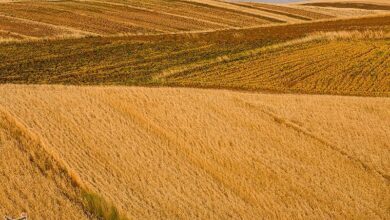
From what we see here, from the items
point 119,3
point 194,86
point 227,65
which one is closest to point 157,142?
point 194,86

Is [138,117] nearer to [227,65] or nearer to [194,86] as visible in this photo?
[194,86]

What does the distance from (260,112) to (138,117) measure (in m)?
4.52

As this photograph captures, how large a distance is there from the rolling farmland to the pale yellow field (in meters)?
0.04

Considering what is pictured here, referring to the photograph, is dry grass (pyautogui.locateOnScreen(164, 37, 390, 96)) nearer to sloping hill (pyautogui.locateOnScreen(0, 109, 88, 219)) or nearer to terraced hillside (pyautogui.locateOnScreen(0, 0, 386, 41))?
sloping hill (pyautogui.locateOnScreen(0, 109, 88, 219))

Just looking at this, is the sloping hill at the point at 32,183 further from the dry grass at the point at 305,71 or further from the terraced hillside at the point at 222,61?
the dry grass at the point at 305,71

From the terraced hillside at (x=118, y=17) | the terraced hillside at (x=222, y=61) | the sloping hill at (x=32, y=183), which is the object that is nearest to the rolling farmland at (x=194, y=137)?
the sloping hill at (x=32, y=183)

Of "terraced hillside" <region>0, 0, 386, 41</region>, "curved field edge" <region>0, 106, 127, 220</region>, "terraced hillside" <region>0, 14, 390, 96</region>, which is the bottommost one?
"terraced hillside" <region>0, 0, 386, 41</region>

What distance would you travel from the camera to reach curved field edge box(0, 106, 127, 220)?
12586 mm

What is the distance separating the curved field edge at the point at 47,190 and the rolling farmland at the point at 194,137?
0.11 ft

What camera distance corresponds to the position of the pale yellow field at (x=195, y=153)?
1420 cm

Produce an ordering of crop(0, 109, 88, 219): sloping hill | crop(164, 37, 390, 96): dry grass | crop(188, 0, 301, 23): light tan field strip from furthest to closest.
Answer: crop(188, 0, 301, 23): light tan field strip, crop(164, 37, 390, 96): dry grass, crop(0, 109, 88, 219): sloping hill

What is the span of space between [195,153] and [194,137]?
96 centimetres

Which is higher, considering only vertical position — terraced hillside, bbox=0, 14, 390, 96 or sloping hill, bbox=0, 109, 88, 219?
sloping hill, bbox=0, 109, 88, 219

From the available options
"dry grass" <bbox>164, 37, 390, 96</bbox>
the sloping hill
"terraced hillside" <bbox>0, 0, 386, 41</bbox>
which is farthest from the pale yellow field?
"terraced hillside" <bbox>0, 0, 386, 41</bbox>
